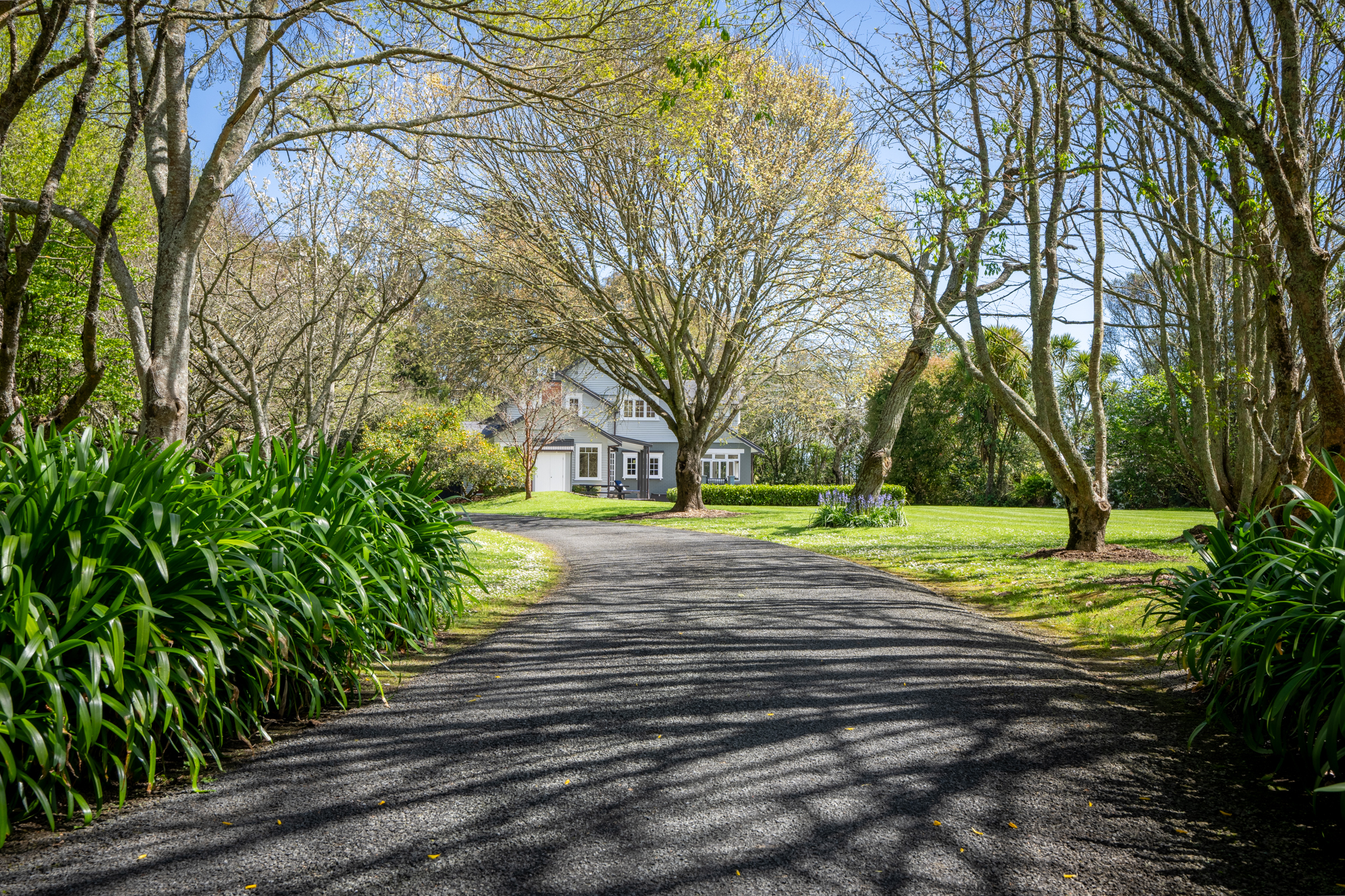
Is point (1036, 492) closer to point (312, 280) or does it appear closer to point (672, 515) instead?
point (672, 515)

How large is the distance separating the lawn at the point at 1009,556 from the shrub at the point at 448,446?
13.0ft

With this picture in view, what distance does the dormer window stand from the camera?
4200 cm

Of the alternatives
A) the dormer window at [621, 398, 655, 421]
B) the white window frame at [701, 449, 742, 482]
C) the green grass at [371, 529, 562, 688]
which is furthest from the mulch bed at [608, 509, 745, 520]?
the white window frame at [701, 449, 742, 482]

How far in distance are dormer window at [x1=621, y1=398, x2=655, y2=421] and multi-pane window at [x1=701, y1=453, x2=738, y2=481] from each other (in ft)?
13.2

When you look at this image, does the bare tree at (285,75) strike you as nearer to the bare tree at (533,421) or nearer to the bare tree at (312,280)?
the bare tree at (312,280)

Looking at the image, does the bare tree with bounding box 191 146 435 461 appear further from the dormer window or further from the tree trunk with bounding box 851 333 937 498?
the dormer window

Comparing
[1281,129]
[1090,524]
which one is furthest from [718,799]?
[1090,524]

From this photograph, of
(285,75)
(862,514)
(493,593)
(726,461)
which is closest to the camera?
(493,593)

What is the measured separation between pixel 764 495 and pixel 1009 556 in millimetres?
19280

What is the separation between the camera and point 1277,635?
134 inches

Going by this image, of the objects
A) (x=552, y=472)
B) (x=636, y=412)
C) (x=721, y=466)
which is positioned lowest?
(x=552, y=472)

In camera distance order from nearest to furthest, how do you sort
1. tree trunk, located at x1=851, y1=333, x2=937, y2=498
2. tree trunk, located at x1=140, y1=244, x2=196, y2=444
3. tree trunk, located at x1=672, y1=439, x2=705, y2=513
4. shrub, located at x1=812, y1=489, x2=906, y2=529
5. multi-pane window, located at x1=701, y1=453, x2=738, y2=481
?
tree trunk, located at x1=140, y1=244, x2=196, y2=444 → tree trunk, located at x1=851, y1=333, x2=937, y2=498 → shrub, located at x1=812, y1=489, x2=906, y2=529 → tree trunk, located at x1=672, y1=439, x2=705, y2=513 → multi-pane window, located at x1=701, y1=453, x2=738, y2=481

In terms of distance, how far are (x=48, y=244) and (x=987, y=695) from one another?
1491cm

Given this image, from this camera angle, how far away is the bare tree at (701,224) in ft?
59.2
